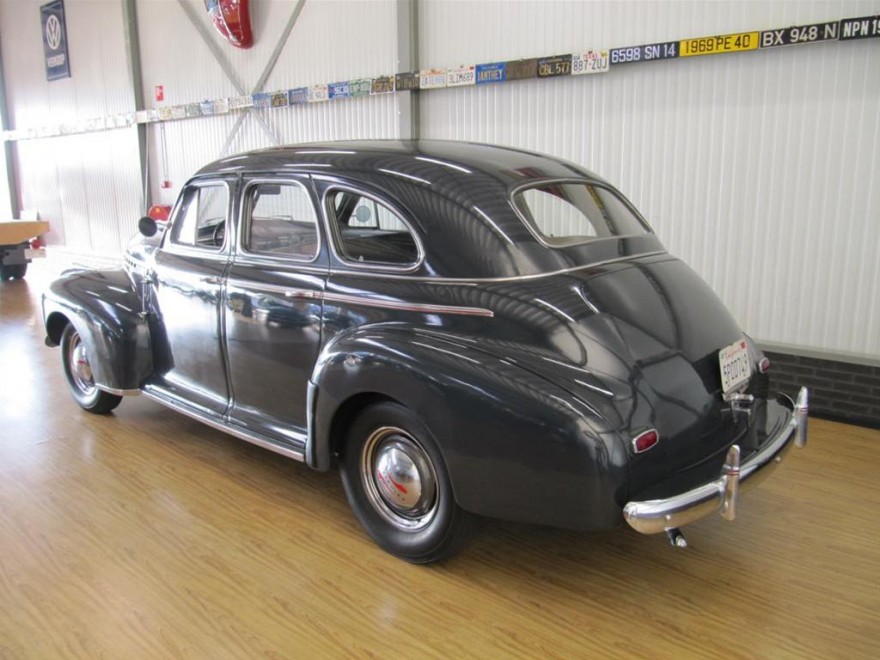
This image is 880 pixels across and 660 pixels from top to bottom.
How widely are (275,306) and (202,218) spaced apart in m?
1.15

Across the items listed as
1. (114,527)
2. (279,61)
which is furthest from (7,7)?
(114,527)

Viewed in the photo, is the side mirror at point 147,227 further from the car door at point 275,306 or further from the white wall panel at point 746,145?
the white wall panel at point 746,145

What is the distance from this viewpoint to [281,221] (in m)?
3.48

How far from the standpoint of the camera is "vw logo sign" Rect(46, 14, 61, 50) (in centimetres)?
1235

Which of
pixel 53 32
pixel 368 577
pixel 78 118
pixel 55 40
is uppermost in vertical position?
pixel 53 32

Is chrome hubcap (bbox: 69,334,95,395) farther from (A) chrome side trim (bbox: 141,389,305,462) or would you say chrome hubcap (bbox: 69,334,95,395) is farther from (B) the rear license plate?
(B) the rear license plate

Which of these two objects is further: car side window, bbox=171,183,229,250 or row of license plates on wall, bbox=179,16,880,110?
row of license plates on wall, bbox=179,16,880,110

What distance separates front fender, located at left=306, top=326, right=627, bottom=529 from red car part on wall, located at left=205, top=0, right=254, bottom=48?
7.17m

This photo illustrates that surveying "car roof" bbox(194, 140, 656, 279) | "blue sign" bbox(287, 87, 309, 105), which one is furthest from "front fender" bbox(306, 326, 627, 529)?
"blue sign" bbox(287, 87, 309, 105)

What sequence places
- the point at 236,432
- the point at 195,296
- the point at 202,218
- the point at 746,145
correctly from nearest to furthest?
the point at 236,432 → the point at 195,296 → the point at 202,218 → the point at 746,145

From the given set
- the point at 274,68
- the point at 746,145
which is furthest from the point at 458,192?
the point at 274,68

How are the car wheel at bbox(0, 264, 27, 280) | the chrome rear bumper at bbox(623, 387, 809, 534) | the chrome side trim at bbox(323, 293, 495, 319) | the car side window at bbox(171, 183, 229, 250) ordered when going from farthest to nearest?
1. the car wheel at bbox(0, 264, 27, 280)
2. the car side window at bbox(171, 183, 229, 250)
3. the chrome side trim at bbox(323, 293, 495, 319)
4. the chrome rear bumper at bbox(623, 387, 809, 534)

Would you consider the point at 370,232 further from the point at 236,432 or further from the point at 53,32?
the point at 53,32

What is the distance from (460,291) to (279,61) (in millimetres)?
6779
